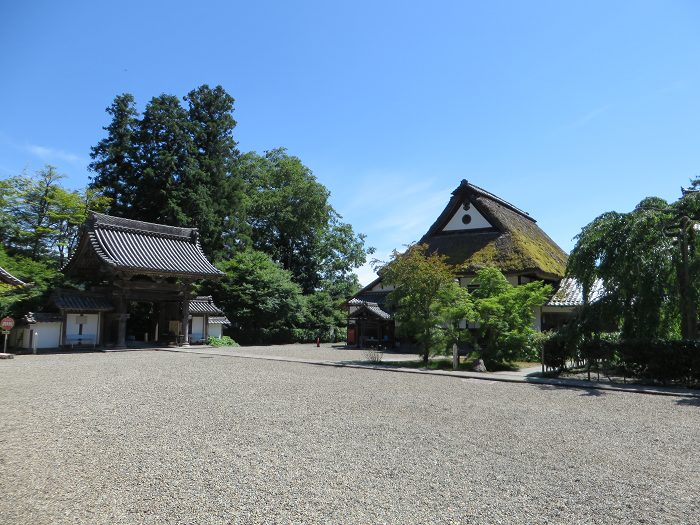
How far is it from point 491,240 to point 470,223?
223 cm

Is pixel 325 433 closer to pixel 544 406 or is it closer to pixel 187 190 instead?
pixel 544 406

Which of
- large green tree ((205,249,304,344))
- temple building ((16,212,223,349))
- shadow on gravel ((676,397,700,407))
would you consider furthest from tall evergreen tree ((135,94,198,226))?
shadow on gravel ((676,397,700,407))

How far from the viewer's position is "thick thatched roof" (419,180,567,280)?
22656mm

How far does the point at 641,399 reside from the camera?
33.6ft

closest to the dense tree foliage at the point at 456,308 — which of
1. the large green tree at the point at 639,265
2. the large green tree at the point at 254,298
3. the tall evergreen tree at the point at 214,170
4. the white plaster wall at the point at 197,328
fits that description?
the large green tree at the point at 639,265

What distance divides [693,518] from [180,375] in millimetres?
11582

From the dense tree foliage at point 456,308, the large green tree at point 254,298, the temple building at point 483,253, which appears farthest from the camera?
the large green tree at point 254,298

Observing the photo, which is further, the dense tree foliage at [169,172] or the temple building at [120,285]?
the dense tree foliage at [169,172]

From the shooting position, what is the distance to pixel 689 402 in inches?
389

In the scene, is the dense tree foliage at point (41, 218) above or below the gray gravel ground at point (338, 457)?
above

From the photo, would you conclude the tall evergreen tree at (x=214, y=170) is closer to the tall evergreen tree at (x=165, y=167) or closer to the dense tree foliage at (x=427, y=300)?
the tall evergreen tree at (x=165, y=167)

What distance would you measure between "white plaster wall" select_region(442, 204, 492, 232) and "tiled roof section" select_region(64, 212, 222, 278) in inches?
525

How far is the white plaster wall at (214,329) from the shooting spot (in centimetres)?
2811

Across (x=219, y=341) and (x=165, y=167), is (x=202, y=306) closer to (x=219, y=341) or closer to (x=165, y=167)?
(x=219, y=341)
